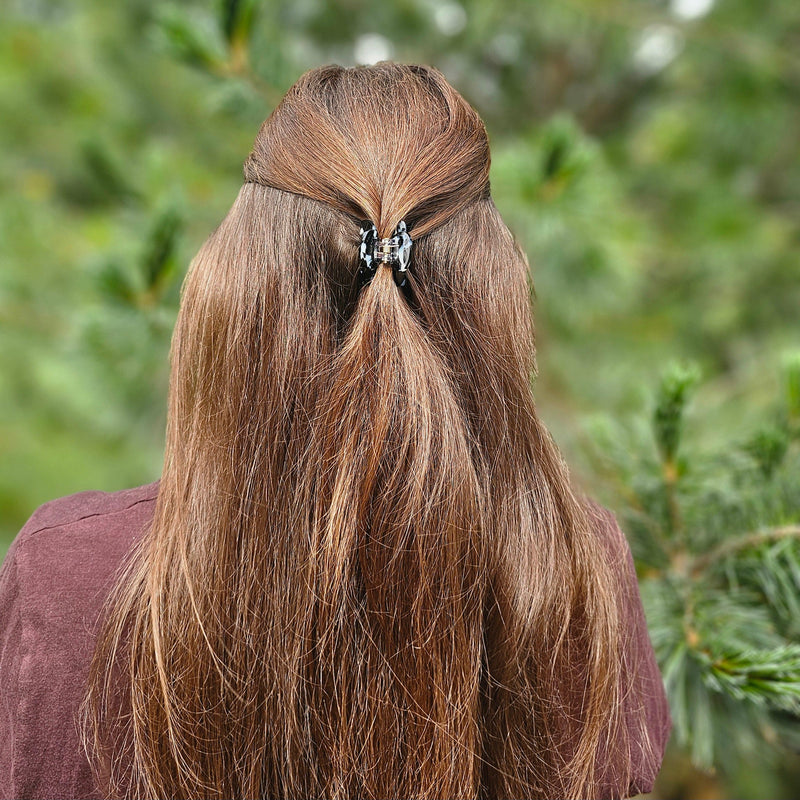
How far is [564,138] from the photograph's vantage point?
113 centimetres

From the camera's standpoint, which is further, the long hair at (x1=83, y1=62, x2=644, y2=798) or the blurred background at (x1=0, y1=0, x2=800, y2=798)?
the blurred background at (x1=0, y1=0, x2=800, y2=798)

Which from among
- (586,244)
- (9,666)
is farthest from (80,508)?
(586,244)

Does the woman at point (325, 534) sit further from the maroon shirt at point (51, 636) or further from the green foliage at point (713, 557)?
the green foliage at point (713, 557)

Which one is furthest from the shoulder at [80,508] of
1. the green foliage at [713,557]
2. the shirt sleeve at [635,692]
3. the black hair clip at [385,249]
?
the green foliage at [713,557]

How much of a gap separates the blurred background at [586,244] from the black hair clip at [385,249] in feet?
1.21

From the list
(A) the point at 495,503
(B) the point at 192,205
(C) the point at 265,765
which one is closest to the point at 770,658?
(A) the point at 495,503

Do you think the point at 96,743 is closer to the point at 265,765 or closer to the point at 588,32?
the point at 265,765

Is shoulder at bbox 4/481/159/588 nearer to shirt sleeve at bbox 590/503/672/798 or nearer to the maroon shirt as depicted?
the maroon shirt

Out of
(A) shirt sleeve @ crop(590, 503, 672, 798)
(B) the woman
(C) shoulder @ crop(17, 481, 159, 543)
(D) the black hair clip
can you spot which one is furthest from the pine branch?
(C) shoulder @ crop(17, 481, 159, 543)

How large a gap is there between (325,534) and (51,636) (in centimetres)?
25

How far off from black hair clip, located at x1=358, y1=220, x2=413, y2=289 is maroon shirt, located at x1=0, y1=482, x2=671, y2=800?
0.33 metres

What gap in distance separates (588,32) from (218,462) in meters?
1.68

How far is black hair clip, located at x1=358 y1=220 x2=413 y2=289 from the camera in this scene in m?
0.62

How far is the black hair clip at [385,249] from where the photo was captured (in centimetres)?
62
